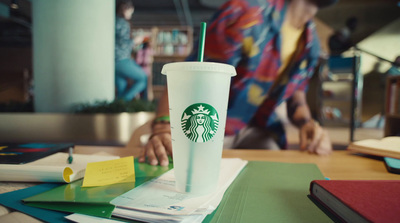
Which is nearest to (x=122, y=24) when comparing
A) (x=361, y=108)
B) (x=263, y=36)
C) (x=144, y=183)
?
(x=263, y=36)

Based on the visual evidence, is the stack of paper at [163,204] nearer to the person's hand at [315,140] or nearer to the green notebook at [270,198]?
the green notebook at [270,198]

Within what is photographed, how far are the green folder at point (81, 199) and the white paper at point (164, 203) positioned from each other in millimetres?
14

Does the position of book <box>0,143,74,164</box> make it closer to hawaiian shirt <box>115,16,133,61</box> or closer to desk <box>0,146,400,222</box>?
desk <box>0,146,400,222</box>

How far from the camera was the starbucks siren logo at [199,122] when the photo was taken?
0.37m

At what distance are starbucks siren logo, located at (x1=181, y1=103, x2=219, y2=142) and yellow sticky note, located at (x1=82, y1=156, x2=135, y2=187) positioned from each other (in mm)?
150

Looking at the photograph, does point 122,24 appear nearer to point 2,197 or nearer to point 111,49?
point 111,49

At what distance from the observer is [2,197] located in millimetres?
366

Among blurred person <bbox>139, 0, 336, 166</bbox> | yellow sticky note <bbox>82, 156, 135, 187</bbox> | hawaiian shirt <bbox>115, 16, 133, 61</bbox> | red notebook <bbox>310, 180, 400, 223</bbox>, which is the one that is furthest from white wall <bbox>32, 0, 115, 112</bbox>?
red notebook <bbox>310, 180, 400, 223</bbox>

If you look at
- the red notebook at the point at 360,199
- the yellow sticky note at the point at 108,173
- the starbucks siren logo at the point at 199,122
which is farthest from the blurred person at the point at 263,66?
the red notebook at the point at 360,199

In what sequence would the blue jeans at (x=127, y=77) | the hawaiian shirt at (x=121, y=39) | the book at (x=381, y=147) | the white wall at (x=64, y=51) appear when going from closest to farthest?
1. the book at (x=381, y=147)
2. the white wall at (x=64, y=51)
3. the hawaiian shirt at (x=121, y=39)
4. the blue jeans at (x=127, y=77)

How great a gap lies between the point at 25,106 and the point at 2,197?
8.77ft

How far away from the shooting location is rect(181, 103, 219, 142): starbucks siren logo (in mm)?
375

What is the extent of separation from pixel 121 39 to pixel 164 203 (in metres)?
3.37

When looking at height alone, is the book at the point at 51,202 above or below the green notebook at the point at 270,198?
above
